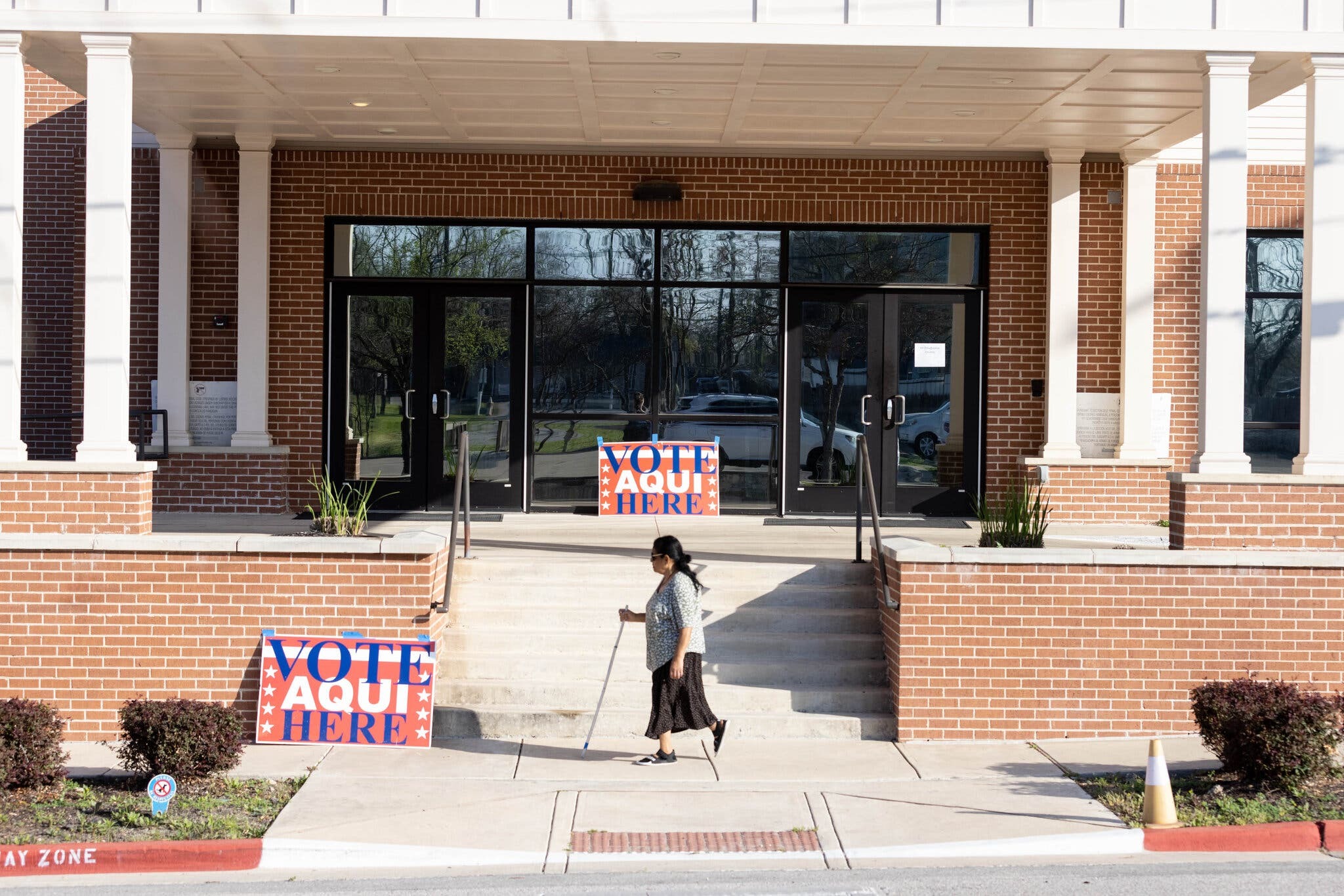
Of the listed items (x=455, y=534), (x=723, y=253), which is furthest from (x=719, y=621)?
(x=723, y=253)

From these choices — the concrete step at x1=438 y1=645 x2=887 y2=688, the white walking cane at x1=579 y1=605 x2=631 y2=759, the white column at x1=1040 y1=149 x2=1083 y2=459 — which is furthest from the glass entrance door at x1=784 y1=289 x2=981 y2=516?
the white walking cane at x1=579 y1=605 x2=631 y2=759

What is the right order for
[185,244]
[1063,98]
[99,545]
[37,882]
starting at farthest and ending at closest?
[185,244] → [1063,98] → [99,545] → [37,882]

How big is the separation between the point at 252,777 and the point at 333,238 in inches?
311

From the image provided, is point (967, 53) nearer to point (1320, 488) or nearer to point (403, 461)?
point (1320, 488)

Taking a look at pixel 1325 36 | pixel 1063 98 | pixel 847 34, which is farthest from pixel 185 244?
pixel 1325 36

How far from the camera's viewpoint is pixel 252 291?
14.3 m

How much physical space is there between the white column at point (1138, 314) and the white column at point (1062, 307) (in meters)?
0.55

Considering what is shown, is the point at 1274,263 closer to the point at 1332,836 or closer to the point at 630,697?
the point at 1332,836

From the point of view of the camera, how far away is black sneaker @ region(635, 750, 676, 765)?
8625 millimetres

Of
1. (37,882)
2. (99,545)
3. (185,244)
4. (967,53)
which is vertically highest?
(967,53)

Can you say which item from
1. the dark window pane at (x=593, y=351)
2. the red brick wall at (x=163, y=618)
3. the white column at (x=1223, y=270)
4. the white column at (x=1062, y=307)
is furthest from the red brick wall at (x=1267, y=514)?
the dark window pane at (x=593, y=351)

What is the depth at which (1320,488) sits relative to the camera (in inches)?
385

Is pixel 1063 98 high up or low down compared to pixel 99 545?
up

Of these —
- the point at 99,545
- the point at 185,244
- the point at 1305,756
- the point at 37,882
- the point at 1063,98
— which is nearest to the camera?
the point at 37,882
